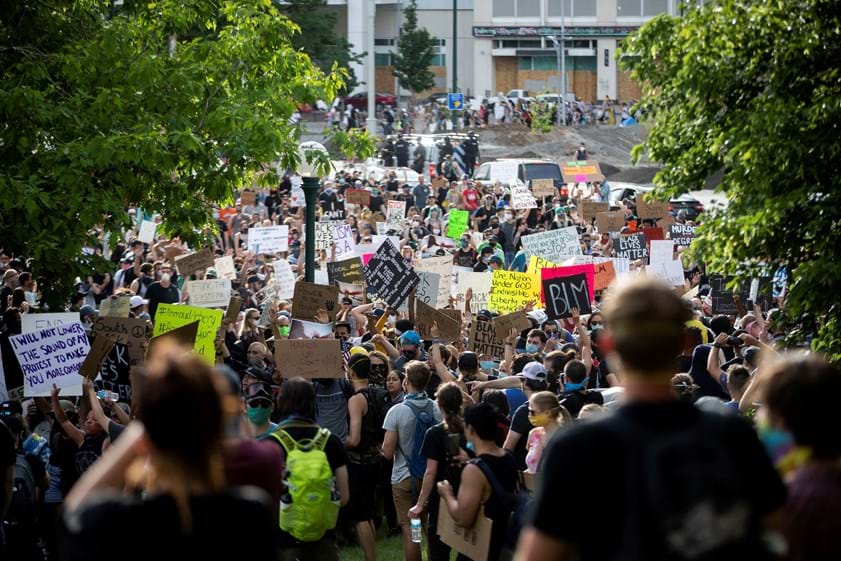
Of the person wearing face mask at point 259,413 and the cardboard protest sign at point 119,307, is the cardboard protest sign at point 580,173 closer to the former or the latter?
the cardboard protest sign at point 119,307

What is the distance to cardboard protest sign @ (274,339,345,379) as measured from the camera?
9.77 meters

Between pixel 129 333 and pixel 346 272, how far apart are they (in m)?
5.35

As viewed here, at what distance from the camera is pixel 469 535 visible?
6.77 meters

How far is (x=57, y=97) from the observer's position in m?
12.8

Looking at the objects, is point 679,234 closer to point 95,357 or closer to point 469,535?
point 95,357

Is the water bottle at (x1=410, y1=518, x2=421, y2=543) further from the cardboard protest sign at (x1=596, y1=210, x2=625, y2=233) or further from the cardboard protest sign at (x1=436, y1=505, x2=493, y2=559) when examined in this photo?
the cardboard protest sign at (x1=596, y1=210, x2=625, y2=233)

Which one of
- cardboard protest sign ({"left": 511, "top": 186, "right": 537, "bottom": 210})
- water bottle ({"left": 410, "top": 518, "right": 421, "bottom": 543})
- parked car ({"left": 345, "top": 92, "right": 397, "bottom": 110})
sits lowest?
water bottle ({"left": 410, "top": 518, "right": 421, "bottom": 543})

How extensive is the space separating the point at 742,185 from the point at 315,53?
185 ft

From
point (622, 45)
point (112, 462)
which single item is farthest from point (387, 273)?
point (112, 462)

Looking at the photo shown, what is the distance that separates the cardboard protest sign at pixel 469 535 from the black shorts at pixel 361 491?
2.25 meters

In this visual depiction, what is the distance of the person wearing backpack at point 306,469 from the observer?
21.9ft

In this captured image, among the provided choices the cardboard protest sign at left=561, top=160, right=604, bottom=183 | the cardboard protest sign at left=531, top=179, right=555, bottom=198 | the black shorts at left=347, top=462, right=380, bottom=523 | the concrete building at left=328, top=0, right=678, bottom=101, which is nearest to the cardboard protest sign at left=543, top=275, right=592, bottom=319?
the black shorts at left=347, top=462, right=380, bottom=523

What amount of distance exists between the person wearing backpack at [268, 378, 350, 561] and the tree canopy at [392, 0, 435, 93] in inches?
2751

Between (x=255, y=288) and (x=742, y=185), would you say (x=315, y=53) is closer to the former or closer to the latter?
(x=255, y=288)
